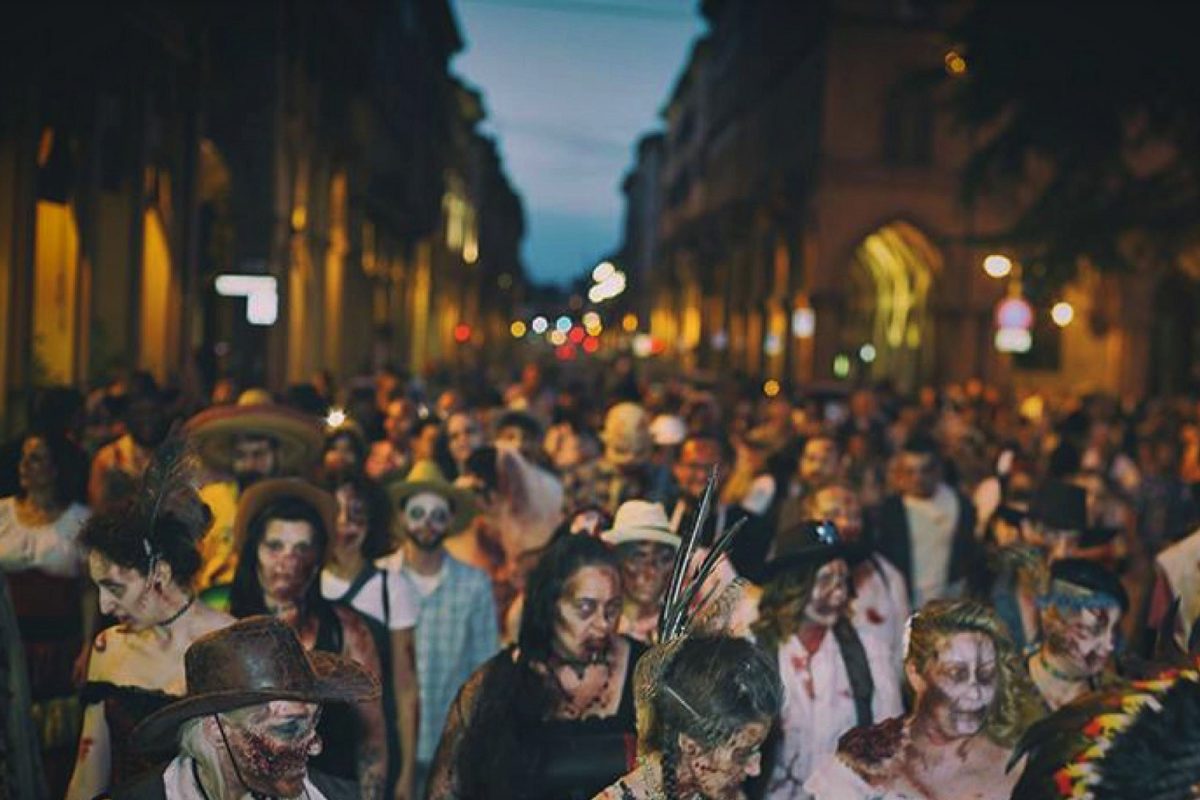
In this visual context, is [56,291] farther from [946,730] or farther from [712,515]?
[946,730]

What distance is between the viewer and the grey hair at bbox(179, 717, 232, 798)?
3.73 meters

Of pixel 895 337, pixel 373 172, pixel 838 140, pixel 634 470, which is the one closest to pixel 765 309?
pixel 895 337

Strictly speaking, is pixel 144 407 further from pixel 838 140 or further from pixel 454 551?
pixel 838 140

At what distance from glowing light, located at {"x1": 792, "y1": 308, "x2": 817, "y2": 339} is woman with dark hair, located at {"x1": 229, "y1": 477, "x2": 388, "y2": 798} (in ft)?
124

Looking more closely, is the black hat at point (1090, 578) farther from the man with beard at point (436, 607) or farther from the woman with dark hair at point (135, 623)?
the woman with dark hair at point (135, 623)

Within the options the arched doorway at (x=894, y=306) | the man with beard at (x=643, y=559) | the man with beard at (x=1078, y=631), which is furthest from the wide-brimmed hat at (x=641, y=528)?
the arched doorway at (x=894, y=306)

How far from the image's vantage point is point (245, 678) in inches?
146

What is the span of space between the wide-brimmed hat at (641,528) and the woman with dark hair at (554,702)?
103 centimetres

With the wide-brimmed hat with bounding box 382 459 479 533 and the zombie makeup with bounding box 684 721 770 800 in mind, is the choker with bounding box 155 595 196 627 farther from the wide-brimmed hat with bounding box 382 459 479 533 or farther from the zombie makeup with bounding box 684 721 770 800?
the wide-brimmed hat with bounding box 382 459 479 533

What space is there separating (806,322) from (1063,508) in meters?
35.6

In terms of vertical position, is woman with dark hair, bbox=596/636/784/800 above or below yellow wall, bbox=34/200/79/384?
below

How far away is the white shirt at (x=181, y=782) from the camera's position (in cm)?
376

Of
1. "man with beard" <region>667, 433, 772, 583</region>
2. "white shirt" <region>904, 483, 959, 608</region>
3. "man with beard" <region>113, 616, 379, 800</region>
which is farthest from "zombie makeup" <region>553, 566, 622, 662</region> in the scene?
"white shirt" <region>904, 483, 959, 608</region>

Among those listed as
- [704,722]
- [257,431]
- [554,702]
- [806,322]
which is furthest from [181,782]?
[806,322]
